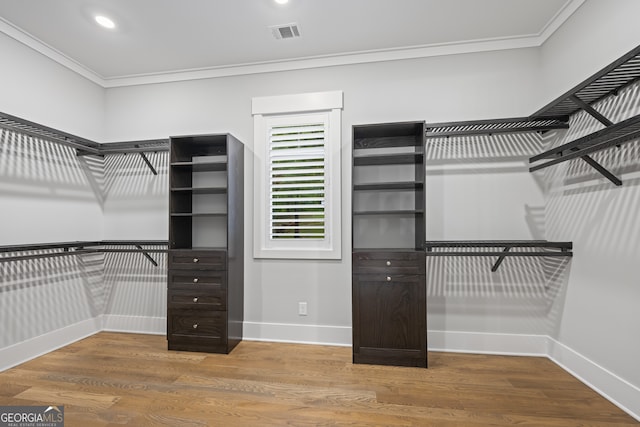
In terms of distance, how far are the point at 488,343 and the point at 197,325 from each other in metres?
2.59

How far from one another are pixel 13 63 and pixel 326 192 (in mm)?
2841

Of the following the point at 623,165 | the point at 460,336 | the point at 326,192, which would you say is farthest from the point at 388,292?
the point at 623,165

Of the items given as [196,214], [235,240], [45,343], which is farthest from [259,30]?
[45,343]

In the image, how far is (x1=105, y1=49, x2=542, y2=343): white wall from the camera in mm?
2691

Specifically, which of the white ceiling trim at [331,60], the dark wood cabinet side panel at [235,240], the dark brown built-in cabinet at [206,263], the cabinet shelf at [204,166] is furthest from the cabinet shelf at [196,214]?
the white ceiling trim at [331,60]

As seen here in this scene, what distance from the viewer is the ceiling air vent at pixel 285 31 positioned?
250 centimetres

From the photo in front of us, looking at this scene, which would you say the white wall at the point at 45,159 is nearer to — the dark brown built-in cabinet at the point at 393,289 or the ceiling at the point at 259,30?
the ceiling at the point at 259,30

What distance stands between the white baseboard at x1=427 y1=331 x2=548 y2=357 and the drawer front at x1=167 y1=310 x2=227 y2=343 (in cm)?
188

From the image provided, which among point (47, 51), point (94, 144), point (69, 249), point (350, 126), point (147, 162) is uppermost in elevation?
point (47, 51)

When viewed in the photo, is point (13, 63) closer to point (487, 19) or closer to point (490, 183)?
point (487, 19)

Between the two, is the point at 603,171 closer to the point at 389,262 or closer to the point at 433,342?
the point at 389,262

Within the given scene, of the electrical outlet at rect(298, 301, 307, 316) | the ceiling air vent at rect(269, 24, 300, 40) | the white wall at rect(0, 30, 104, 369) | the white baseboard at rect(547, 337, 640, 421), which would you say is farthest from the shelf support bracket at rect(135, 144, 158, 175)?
the white baseboard at rect(547, 337, 640, 421)

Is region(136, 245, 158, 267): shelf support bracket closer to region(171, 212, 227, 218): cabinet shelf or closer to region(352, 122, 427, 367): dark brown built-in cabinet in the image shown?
region(171, 212, 227, 218): cabinet shelf

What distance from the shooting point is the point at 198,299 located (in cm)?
273
